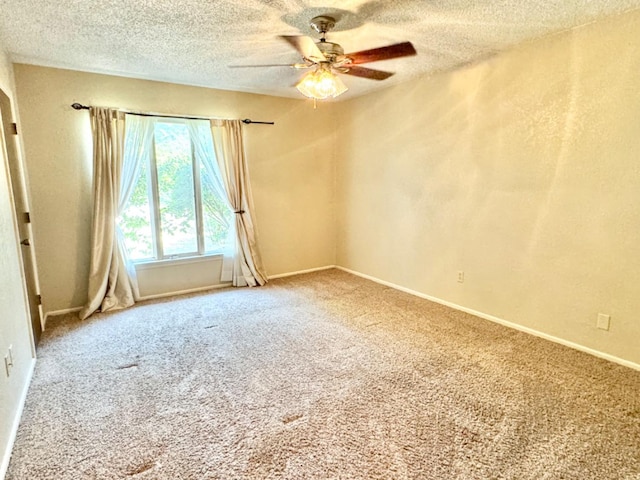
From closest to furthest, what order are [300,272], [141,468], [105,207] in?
[141,468]
[105,207]
[300,272]

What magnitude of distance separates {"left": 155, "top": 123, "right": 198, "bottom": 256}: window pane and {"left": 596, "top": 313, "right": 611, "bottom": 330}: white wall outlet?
403cm

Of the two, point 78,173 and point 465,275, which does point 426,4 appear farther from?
point 78,173

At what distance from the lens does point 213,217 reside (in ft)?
14.2

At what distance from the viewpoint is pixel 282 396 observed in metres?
2.21

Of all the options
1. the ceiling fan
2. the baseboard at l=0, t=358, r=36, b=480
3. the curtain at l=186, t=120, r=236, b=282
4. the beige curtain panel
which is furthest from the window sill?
the ceiling fan

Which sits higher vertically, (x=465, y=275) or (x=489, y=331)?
(x=465, y=275)

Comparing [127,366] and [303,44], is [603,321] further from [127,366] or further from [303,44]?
[127,366]

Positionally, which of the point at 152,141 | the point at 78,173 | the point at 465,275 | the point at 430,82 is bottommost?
the point at 465,275

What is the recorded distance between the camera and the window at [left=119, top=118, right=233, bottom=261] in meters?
3.88

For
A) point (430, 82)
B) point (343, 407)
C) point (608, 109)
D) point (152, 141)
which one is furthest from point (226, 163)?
point (608, 109)

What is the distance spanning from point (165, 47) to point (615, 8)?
10.5 feet

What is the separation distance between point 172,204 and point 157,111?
1.02 m

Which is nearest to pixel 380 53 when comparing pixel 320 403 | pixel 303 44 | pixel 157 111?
pixel 303 44

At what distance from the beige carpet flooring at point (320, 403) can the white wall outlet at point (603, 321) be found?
0.89ft
